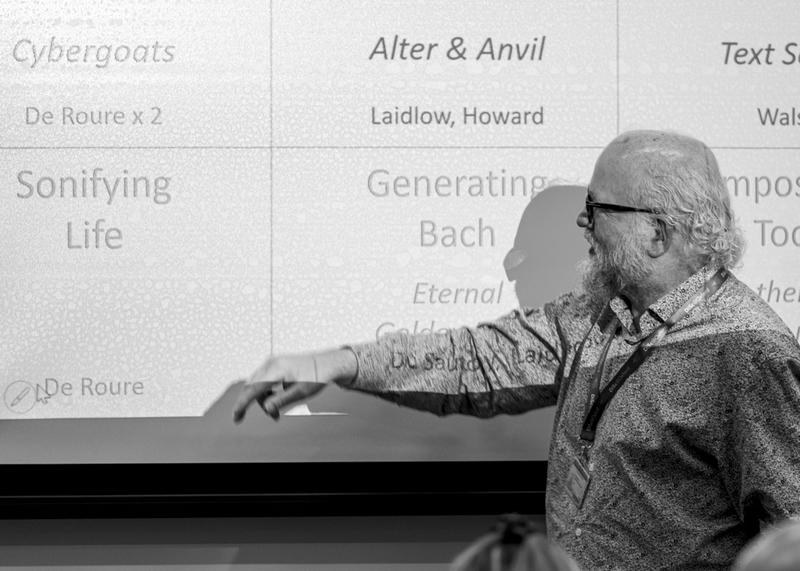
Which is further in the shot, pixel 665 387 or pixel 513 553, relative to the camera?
pixel 665 387

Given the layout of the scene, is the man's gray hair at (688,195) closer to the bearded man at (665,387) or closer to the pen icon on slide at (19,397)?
the bearded man at (665,387)

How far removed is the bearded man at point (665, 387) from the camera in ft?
4.91

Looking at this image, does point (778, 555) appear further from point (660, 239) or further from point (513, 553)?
point (660, 239)

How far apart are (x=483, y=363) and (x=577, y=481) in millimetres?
351

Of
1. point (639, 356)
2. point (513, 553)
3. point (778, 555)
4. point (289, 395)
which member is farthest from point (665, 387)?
point (778, 555)

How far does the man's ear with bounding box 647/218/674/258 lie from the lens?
1644 mm

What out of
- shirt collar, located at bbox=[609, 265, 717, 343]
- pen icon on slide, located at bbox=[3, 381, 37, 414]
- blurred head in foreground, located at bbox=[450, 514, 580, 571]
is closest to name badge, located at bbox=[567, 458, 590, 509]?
shirt collar, located at bbox=[609, 265, 717, 343]

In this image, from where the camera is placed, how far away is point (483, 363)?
75.0 inches

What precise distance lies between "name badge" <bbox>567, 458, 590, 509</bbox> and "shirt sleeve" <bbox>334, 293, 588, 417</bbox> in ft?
0.84

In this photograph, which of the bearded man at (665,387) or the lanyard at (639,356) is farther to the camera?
the lanyard at (639,356)

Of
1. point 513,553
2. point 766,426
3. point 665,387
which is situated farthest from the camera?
point 665,387

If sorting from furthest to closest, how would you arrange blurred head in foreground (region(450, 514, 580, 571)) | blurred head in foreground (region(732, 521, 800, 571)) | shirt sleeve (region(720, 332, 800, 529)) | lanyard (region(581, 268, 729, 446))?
lanyard (region(581, 268, 729, 446))
shirt sleeve (region(720, 332, 800, 529))
blurred head in foreground (region(450, 514, 580, 571))
blurred head in foreground (region(732, 521, 800, 571))

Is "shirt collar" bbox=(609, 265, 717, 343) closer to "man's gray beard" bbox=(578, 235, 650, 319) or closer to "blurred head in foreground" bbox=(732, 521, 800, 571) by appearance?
"man's gray beard" bbox=(578, 235, 650, 319)

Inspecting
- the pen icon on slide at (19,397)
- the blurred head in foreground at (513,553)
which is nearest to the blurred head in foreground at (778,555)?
the blurred head in foreground at (513,553)
